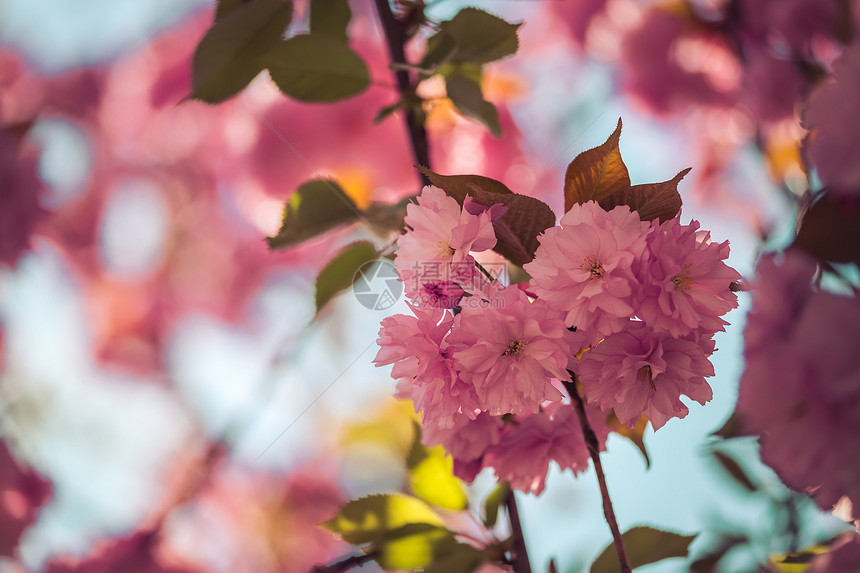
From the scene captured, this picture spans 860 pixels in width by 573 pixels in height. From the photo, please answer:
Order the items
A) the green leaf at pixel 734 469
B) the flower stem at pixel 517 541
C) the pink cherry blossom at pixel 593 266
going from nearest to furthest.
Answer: the pink cherry blossom at pixel 593 266 → the flower stem at pixel 517 541 → the green leaf at pixel 734 469

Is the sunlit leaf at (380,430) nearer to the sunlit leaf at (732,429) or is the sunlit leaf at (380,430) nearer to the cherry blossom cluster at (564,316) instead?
the sunlit leaf at (732,429)

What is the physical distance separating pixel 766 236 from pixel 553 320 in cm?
68

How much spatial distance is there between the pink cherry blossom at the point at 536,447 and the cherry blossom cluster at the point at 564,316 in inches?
2.2

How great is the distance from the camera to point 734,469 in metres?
0.62

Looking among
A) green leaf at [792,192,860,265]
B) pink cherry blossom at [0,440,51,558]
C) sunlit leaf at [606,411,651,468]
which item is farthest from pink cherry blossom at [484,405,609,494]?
pink cherry blossom at [0,440,51,558]

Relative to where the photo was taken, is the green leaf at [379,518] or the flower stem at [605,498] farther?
the green leaf at [379,518]

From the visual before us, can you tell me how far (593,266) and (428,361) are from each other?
70 mm

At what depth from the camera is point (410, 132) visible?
0.39 metres

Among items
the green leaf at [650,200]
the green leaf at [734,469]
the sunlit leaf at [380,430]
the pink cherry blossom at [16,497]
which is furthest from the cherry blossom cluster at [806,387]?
the pink cherry blossom at [16,497]

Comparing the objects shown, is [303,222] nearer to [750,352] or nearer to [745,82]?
[750,352]

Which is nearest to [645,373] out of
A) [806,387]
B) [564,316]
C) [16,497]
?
[564,316]

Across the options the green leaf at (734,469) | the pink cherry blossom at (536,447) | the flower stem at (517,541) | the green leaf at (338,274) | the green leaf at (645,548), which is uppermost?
the green leaf at (338,274)

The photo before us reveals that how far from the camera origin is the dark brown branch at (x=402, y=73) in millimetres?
387

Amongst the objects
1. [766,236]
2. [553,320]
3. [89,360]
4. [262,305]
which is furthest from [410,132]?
[89,360]
